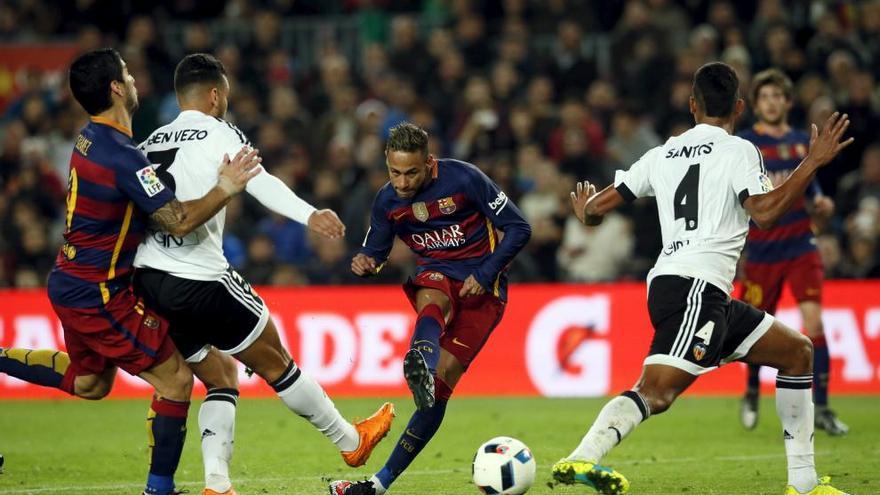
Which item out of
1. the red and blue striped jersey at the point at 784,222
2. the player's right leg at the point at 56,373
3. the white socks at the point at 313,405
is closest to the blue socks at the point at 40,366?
the player's right leg at the point at 56,373

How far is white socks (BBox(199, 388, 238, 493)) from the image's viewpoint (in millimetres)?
6902

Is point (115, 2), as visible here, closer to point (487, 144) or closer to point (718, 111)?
point (487, 144)

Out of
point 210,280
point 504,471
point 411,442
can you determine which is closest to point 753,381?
point 411,442

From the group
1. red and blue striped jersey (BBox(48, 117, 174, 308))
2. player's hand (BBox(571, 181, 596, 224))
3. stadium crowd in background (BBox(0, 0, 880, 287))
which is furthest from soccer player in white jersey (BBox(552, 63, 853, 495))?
stadium crowd in background (BBox(0, 0, 880, 287))

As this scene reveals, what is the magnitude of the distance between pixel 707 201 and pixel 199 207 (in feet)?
8.75

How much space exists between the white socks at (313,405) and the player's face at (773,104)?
4730mm

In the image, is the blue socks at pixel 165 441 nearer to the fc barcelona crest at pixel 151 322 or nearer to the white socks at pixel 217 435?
the white socks at pixel 217 435

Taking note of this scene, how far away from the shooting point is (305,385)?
7250mm

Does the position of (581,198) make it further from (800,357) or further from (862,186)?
(862,186)

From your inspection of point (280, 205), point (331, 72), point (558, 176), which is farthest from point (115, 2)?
point (280, 205)

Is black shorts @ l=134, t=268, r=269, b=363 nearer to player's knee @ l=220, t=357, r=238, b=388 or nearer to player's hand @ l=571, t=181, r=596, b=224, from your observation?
player's knee @ l=220, t=357, r=238, b=388

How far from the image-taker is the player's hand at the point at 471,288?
297 inches

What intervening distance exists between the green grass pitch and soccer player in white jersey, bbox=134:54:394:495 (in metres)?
0.78

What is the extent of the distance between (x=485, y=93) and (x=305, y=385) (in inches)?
378
